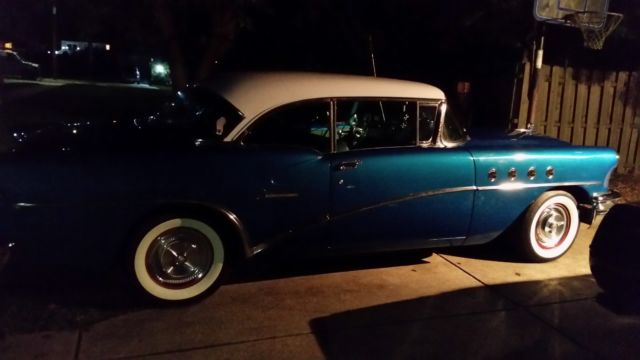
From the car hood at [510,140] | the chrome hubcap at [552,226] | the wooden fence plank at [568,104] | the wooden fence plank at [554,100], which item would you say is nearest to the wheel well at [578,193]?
the chrome hubcap at [552,226]

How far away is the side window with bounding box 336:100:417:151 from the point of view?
444 cm

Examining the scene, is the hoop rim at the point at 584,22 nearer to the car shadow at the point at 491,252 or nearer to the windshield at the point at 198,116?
the car shadow at the point at 491,252

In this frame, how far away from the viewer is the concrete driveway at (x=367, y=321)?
11.6ft

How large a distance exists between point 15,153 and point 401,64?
8660 mm

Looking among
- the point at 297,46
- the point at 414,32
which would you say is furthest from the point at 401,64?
the point at 297,46

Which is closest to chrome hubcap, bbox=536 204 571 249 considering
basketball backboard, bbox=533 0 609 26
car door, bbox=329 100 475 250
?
car door, bbox=329 100 475 250

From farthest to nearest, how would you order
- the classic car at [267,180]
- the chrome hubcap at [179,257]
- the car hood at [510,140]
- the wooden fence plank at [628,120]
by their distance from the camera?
the wooden fence plank at [628,120], the car hood at [510,140], the chrome hubcap at [179,257], the classic car at [267,180]

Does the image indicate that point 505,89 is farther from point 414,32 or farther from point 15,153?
point 15,153

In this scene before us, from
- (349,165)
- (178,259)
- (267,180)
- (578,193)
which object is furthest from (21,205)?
(578,193)

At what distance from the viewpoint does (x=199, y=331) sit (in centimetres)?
376

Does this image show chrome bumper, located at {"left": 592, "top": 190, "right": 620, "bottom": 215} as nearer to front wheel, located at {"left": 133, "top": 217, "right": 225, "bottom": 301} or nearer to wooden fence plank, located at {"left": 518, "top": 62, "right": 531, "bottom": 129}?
wooden fence plank, located at {"left": 518, "top": 62, "right": 531, "bottom": 129}

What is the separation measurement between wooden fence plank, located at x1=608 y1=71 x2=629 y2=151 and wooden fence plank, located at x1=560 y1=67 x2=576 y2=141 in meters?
0.77

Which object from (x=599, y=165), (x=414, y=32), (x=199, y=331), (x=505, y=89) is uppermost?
(x=414, y=32)

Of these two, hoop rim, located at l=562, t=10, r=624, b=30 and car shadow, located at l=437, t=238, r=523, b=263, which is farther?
hoop rim, located at l=562, t=10, r=624, b=30
